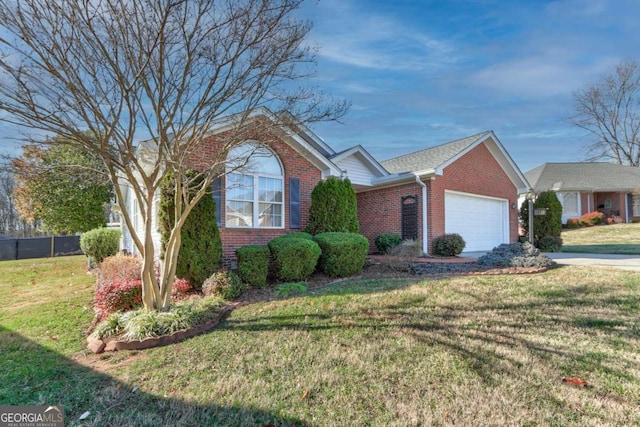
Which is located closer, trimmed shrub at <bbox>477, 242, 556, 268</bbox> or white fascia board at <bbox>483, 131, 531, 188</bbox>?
trimmed shrub at <bbox>477, 242, 556, 268</bbox>

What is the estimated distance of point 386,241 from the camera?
12.7m

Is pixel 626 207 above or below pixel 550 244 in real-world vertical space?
above

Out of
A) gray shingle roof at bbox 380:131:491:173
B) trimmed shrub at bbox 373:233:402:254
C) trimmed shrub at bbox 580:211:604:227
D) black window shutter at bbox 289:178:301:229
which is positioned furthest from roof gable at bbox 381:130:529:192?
trimmed shrub at bbox 580:211:604:227

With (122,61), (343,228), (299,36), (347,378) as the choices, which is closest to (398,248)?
(343,228)

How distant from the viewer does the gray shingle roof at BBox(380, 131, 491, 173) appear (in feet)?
42.6

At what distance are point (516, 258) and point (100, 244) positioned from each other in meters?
14.6

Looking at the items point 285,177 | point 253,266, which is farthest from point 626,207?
point 253,266

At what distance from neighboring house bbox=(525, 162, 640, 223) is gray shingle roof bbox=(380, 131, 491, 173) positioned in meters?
14.6

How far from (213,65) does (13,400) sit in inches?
202

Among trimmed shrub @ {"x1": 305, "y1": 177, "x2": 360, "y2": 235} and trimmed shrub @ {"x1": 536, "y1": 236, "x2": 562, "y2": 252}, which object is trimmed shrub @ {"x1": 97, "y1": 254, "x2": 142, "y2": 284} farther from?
trimmed shrub @ {"x1": 536, "y1": 236, "x2": 562, "y2": 252}

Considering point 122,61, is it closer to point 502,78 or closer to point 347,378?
point 347,378

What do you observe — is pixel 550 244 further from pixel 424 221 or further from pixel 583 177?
pixel 583 177

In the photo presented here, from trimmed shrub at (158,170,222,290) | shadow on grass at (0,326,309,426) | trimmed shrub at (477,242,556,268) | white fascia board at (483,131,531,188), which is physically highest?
white fascia board at (483,131,531,188)

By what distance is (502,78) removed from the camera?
12.1 meters
